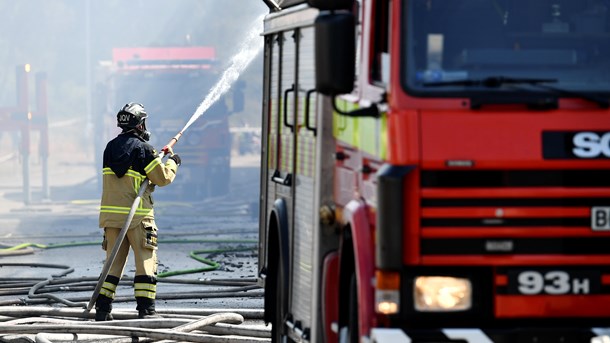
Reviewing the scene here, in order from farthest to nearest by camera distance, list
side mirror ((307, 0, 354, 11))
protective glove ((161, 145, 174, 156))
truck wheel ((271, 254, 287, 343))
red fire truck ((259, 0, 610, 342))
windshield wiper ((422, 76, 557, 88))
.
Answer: protective glove ((161, 145, 174, 156)), truck wheel ((271, 254, 287, 343)), side mirror ((307, 0, 354, 11)), windshield wiper ((422, 76, 557, 88)), red fire truck ((259, 0, 610, 342))

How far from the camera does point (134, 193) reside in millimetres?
11352

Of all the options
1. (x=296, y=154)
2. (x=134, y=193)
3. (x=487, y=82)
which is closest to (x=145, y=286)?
(x=134, y=193)

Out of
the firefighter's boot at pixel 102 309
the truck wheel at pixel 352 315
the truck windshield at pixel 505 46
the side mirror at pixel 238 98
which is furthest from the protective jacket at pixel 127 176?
the side mirror at pixel 238 98

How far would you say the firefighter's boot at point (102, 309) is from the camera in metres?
11.0

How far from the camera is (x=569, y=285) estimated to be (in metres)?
5.70

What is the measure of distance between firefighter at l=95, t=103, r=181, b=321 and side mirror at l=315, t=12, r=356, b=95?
208 inches

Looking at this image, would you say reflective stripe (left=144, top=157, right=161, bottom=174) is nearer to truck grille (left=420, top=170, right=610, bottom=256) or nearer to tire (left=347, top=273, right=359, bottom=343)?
tire (left=347, top=273, right=359, bottom=343)

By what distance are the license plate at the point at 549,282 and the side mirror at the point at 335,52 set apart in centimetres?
105

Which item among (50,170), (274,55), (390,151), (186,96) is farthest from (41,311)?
(50,170)

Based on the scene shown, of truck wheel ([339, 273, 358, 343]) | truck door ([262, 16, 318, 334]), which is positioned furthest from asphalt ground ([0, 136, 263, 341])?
truck wheel ([339, 273, 358, 343])

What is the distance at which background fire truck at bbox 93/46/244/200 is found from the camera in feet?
108

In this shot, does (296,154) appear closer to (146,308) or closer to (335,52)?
(335,52)

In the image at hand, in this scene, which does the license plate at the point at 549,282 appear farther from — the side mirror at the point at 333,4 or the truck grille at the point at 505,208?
the side mirror at the point at 333,4

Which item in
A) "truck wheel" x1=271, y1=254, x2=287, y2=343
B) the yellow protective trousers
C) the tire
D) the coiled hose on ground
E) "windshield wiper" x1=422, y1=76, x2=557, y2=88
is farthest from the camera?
the yellow protective trousers
